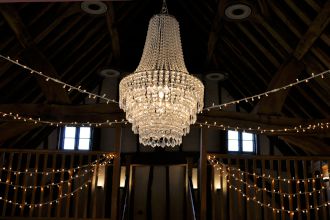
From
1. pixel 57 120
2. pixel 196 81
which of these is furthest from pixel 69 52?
pixel 196 81

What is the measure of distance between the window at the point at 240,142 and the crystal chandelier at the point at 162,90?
6.65 metres

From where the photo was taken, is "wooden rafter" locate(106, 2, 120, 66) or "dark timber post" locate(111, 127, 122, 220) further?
"wooden rafter" locate(106, 2, 120, 66)

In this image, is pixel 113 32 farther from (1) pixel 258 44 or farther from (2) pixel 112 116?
(1) pixel 258 44

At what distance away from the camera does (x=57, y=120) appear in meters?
7.48

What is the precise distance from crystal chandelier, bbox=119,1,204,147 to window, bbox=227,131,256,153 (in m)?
6.65

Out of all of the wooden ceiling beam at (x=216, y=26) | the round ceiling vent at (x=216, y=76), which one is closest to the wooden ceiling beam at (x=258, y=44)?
the wooden ceiling beam at (x=216, y=26)

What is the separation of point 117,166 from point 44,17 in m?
2.95

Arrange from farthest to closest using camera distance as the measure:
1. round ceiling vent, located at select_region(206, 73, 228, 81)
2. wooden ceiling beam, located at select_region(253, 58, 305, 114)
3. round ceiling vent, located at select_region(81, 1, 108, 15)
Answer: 1. round ceiling vent, located at select_region(206, 73, 228, 81)
2. wooden ceiling beam, located at select_region(253, 58, 305, 114)
3. round ceiling vent, located at select_region(81, 1, 108, 15)

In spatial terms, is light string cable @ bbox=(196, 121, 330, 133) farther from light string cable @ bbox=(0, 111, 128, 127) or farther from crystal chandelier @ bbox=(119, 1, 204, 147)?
crystal chandelier @ bbox=(119, 1, 204, 147)

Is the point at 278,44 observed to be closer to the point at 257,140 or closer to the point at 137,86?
the point at 137,86

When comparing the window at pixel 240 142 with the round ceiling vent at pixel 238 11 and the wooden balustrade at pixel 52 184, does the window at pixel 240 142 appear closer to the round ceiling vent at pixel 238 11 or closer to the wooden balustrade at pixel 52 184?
the wooden balustrade at pixel 52 184

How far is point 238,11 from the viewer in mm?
6754

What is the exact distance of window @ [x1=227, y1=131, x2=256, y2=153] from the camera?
11.8 m

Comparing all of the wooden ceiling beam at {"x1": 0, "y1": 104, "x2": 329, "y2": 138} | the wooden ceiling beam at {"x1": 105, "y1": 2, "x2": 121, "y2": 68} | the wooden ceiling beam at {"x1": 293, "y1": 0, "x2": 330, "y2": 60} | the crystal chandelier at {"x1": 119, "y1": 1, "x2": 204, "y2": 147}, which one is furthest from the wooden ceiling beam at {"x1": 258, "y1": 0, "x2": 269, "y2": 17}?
the wooden ceiling beam at {"x1": 105, "y1": 2, "x2": 121, "y2": 68}
